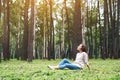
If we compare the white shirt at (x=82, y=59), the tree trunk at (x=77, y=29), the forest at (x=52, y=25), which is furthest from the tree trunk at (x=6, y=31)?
the white shirt at (x=82, y=59)

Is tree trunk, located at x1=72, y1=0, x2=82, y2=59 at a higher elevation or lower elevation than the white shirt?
higher

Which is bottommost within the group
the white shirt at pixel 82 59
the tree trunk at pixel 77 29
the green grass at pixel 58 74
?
the green grass at pixel 58 74

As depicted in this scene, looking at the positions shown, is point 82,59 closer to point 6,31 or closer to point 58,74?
point 58,74

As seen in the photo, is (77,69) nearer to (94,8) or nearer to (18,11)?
(18,11)

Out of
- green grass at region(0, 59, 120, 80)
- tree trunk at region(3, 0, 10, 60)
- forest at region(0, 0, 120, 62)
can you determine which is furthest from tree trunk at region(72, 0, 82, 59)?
green grass at region(0, 59, 120, 80)

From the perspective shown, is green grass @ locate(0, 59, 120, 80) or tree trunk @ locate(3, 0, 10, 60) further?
tree trunk @ locate(3, 0, 10, 60)

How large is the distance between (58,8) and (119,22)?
1984 centimetres

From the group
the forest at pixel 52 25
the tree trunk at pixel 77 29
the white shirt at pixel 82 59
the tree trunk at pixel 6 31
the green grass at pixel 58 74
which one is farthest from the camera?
the tree trunk at pixel 6 31

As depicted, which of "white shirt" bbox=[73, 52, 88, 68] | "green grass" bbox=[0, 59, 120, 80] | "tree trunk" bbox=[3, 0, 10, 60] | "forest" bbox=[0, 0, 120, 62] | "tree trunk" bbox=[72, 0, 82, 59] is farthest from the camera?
"tree trunk" bbox=[3, 0, 10, 60]

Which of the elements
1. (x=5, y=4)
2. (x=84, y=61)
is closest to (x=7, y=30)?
(x=5, y=4)

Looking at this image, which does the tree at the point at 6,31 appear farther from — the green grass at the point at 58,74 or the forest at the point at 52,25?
the green grass at the point at 58,74

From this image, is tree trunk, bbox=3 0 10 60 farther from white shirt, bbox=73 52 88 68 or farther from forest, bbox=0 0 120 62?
white shirt, bbox=73 52 88 68

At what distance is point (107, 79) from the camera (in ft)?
28.2

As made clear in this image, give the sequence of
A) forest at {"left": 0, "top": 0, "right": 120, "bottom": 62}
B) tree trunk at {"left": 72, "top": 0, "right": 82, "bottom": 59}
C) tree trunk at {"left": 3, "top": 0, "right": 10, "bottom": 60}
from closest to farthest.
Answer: tree trunk at {"left": 72, "top": 0, "right": 82, "bottom": 59}, forest at {"left": 0, "top": 0, "right": 120, "bottom": 62}, tree trunk at {"left": 3, "top": 0, "right": 10, "bottom": 60}
